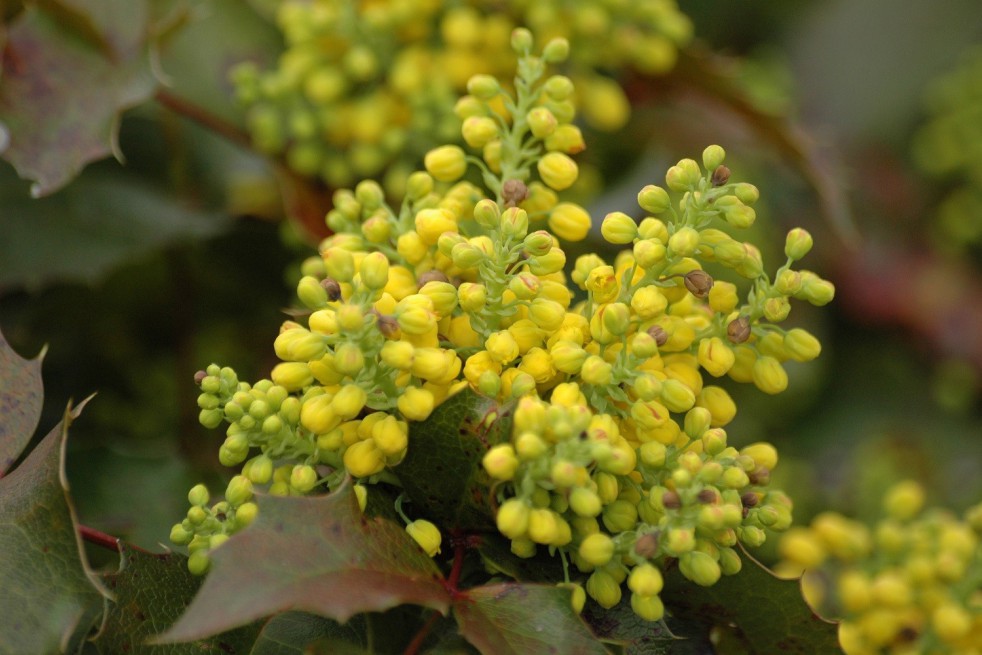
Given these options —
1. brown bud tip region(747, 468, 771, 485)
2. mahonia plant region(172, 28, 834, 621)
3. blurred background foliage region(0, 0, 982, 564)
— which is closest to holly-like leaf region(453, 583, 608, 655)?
mahonia plant region(172, 28, 834, 621)

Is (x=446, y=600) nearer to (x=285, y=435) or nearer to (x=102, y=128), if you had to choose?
(x=285, y=435)

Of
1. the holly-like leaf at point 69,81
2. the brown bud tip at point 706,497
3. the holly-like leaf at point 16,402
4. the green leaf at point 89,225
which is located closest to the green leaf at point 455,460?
the brown bud tip at point 706,497

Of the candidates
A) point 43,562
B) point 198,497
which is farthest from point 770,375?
point 43,562

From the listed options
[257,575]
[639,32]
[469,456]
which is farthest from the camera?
[639,32]

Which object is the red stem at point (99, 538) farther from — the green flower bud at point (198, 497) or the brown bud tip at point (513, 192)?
the brown bud tip at point (513, 192)

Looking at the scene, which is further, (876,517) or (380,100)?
(876,517)

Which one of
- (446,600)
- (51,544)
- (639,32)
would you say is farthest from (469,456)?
(639,32)

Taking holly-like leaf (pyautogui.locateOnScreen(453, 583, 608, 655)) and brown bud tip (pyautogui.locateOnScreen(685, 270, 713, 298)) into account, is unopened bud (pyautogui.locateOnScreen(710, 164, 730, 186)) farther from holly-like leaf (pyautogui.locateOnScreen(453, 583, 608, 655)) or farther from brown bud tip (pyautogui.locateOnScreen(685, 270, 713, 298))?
holly-like leaf (pyautogui.locateOnScreen(453, 583, 608, 655))
